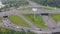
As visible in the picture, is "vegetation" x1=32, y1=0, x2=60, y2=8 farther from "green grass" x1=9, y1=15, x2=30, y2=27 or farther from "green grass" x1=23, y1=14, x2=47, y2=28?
"green grass" x1=9, y1=15, x2=30, y2=27

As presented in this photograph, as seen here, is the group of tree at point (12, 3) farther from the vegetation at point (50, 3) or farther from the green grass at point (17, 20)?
the green grass at point (17, 20)

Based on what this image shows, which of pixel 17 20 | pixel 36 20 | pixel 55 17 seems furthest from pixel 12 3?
pixel 55 17

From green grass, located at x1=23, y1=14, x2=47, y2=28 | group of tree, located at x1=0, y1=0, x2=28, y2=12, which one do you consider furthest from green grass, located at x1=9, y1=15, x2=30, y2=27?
group of tree, located at x1=0, y1=0, x2=28, y2=12

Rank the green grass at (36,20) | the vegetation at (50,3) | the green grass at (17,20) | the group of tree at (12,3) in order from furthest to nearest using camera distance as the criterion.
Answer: the vegetation at (50,3) → the group of tree at (12,3) → the green grass at (17,20) → the green grass at (36,20)

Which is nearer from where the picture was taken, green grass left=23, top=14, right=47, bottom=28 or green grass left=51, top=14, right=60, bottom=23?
green grass left=23, top=14, right=47, bottom=28

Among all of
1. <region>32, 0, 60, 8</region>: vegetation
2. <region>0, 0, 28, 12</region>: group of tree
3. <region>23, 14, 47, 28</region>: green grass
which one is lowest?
<region>0, 0, 28, 12</region>: group of tree

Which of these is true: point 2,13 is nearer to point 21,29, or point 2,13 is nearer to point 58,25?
point 21,29

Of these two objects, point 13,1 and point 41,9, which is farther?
point 13,1

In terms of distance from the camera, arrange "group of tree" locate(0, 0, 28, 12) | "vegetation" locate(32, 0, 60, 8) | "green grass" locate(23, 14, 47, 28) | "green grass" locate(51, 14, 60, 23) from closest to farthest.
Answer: "green grass" locate(23, 14, 47, 28) → "green grass" locate(51, 14, 60, 23) → "group of tree" locate(0, 0, 28, 12) → "vegetation" locate(32, 0, 60, 8)

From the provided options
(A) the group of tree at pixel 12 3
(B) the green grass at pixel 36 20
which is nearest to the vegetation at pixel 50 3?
(A) the group of tree at pixel 12 3

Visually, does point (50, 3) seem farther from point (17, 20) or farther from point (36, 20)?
point (17, 20)

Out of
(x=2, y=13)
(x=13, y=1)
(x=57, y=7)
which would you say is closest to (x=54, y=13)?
(x=57, y=7)
